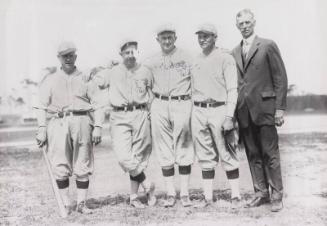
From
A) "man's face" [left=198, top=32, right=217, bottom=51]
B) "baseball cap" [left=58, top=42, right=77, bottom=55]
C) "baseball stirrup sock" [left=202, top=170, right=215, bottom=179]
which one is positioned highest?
"man's face" [left=198, top=32, right=217, bottom=51]

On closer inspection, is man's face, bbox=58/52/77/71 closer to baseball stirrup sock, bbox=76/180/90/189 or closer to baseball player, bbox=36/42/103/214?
baseball player, bbox=36/42/103/214

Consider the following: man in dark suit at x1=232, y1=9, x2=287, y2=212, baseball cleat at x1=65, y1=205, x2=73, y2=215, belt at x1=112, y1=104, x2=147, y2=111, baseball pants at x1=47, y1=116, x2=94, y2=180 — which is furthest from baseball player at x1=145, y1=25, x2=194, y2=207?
baseball cleat at x1=65, y1=205, x2=73, y2=215

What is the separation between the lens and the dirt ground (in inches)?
139

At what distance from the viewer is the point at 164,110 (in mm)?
3623

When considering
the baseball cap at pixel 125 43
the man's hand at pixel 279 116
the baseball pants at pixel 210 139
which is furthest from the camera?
the baseball cap at pixel 125 43

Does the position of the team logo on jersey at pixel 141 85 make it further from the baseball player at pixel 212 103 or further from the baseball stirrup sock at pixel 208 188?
the baseball stirrup sock at pixel 208 188

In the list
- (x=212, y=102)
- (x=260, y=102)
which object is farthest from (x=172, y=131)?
(x=260, y=102)

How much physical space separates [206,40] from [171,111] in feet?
2.36

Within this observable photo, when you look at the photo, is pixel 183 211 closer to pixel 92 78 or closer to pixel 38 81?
pixel 92 78

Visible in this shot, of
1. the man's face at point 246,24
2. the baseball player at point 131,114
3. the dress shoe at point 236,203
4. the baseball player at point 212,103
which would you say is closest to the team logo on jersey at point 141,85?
the baseball player at point 131,114

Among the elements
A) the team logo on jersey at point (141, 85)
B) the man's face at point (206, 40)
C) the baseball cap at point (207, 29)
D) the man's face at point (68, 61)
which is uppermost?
the baseball cap at point (207, 29)

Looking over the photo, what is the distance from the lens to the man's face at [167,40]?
363cm

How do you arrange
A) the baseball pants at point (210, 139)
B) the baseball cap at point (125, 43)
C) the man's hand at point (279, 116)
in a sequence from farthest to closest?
the baseball cap at point (125, 43) → the baseball pants at point (210, 139) → the man's hand at point (279, 116)

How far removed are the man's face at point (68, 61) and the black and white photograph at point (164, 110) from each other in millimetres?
10
